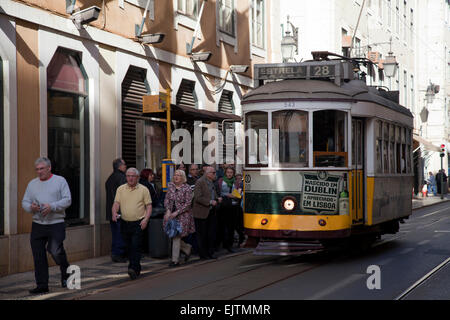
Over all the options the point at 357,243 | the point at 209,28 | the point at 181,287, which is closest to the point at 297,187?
the point at 181,287

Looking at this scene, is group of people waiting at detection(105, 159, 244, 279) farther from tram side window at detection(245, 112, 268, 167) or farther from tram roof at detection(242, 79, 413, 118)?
tram roof at detection(242, 79, 413, 118)

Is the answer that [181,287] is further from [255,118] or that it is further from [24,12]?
[24,12]

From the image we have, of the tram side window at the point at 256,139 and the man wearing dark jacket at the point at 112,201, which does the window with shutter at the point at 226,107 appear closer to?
the man wearing dark jacket at the point at 112,201

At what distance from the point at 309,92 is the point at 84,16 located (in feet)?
14.2

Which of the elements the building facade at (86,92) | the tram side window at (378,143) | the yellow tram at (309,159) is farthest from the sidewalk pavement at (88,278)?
the tram side window at (378,143)

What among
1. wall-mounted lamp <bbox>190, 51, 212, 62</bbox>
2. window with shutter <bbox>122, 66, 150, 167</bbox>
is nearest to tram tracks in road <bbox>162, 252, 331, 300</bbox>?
window with shutter <bbox>122, 66, 150, 167</bbox>

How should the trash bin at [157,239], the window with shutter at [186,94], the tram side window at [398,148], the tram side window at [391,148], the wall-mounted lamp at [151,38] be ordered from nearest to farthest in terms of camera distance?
the trash bin at [157,239] → the tram side window at [391,148] → the tram side window at [398,148] → the wall-mounted lamp at [151,38] → the window with shutter at [186,94]

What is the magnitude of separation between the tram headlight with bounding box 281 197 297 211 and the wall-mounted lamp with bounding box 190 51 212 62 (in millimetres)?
7079

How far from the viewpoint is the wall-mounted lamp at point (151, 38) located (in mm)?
15125

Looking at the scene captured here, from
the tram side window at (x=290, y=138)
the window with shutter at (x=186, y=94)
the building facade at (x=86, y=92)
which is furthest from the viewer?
the window with shutter at (x=186, y=94)

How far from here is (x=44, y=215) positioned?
914cm

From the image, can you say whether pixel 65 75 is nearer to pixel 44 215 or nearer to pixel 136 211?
pixel 136 211

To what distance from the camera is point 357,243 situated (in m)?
14.8

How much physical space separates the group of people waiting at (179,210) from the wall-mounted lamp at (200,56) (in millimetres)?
3526
